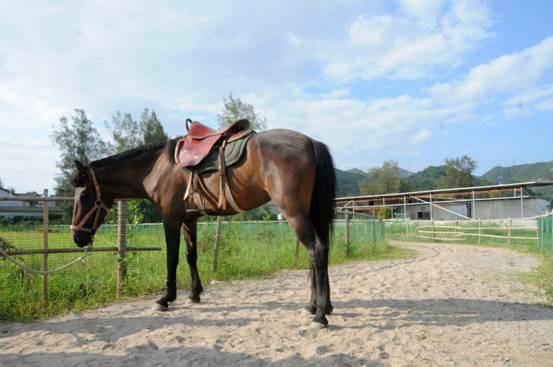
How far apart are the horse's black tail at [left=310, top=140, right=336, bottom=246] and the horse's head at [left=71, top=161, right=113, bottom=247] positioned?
2.89m

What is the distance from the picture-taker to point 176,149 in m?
4.70

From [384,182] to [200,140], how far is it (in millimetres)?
73283

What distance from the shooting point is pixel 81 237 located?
15.4 feet

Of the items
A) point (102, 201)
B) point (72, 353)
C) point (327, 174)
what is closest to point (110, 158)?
point (102, 201)

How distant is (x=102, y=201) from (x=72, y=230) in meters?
0.51

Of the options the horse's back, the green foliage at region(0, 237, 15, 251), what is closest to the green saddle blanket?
the horse's back

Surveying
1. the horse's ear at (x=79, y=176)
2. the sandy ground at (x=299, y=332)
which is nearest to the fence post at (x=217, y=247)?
the sandy ground at (x=299, y=332)

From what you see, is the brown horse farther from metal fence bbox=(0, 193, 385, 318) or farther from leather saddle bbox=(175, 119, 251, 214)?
metal fence bbox=(0, 193, 385, 318)

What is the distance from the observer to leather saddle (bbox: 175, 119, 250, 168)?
4.34m

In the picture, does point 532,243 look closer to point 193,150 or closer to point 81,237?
point 193,150

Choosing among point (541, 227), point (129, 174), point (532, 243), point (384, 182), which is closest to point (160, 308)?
point (129, 174)

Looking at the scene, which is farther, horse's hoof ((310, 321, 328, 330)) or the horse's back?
the horse's back

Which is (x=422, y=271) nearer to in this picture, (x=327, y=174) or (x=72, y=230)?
(x=327, y=174)

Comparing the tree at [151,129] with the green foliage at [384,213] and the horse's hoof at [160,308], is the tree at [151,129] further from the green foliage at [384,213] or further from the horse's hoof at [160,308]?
the horse's hoof at [160,308]
